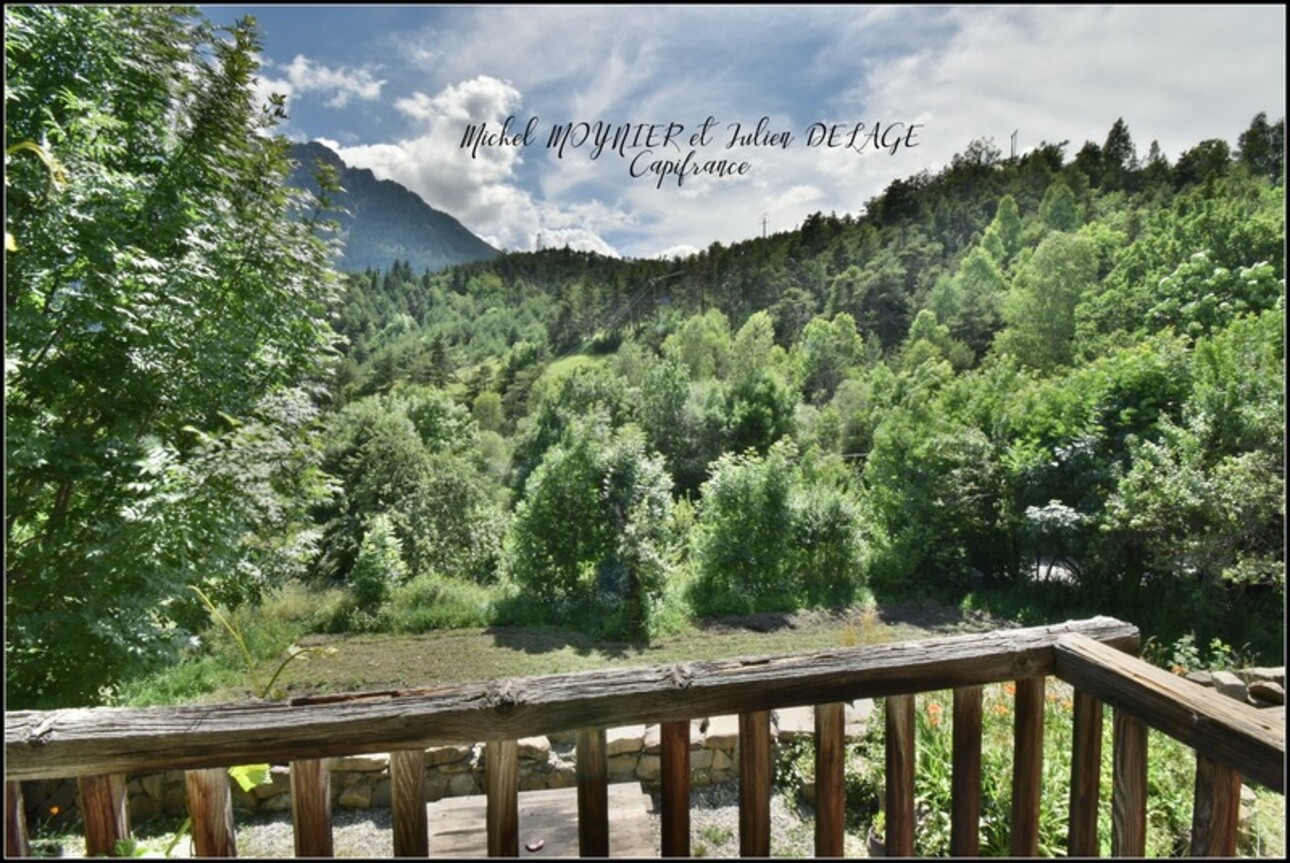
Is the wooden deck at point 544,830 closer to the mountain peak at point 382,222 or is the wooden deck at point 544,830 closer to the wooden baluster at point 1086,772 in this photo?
the wooden baluster at point 1086,772

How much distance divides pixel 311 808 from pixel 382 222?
4.09 metres

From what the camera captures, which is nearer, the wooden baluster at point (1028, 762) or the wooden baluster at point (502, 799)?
the wooden baluster at point (502, 799)

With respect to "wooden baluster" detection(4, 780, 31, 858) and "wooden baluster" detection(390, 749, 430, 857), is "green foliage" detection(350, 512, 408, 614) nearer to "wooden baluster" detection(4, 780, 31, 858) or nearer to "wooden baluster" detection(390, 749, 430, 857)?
"wooden baluster" detection(4, 780, 31, 858)

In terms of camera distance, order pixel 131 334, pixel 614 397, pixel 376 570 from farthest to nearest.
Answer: pixel 614 397
pixel 376 570
pixel 131 334

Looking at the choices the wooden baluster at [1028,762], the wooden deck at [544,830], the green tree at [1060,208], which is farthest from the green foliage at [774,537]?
the green tree at [1060,208]

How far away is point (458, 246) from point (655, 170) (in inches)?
91.1

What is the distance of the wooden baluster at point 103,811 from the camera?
0.72 metres

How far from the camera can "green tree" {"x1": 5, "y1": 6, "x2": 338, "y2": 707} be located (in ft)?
7.59

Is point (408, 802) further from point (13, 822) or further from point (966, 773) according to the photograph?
point (966, 773)

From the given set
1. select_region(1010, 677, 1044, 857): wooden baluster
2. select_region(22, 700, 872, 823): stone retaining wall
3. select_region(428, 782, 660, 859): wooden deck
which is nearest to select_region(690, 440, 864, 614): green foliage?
select_region(22, 700, 872, 823): stone retaining wall

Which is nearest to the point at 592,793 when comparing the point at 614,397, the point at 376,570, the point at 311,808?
the point at 311,808

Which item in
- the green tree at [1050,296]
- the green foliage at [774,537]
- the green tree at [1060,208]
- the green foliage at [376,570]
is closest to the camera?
the green foliage at [376,570]

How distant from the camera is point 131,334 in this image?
2590 mm

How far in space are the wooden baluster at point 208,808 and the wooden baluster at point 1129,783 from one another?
1078mm
